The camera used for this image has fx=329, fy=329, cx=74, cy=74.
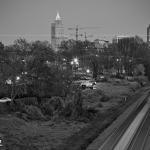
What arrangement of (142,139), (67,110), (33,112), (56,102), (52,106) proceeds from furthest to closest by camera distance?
(56,102), (52,106), (67,110), (33,112), (142,139)

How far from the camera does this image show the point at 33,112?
43875 millimetres

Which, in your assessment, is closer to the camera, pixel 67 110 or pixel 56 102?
pixel 67 110

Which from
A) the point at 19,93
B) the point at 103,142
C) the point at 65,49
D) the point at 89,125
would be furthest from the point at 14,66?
the point at 65,49

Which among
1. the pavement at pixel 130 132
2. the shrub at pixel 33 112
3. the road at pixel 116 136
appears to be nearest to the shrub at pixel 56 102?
the shrub at pixel 33 112

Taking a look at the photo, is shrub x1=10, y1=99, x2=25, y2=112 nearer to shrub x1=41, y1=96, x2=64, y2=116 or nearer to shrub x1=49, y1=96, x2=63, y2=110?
shrub x1=41, y1=96, x2=64, y2=116

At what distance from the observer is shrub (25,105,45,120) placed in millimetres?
42834

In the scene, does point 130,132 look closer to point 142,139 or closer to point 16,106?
point 142,139

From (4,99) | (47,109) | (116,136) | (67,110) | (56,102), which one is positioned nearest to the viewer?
(116,136)

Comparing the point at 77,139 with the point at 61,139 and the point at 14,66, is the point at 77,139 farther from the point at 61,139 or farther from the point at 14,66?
the point at 14,66

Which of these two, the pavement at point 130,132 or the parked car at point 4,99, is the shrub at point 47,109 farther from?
the pavement at point 130,132

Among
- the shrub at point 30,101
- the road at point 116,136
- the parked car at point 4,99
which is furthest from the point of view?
the shrub at point 30,101

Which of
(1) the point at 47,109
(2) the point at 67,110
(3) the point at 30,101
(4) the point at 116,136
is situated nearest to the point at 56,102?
(1) the point at 47,109

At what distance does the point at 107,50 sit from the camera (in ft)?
451

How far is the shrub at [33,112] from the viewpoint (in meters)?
42.8
